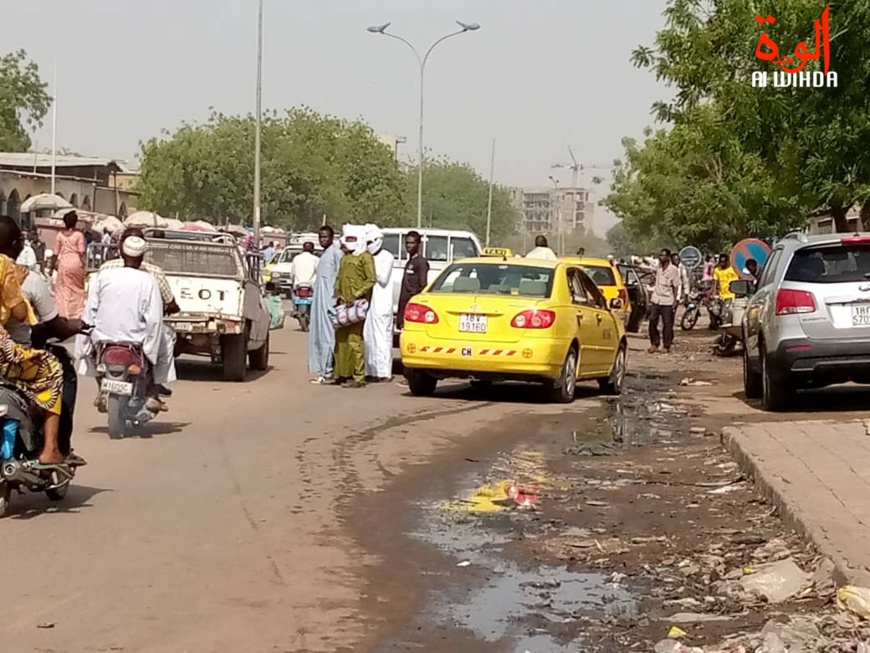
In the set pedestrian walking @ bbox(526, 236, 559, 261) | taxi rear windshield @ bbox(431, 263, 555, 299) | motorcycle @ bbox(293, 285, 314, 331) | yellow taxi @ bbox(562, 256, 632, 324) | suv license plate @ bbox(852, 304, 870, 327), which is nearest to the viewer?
suv license plate @ bbox(852, 304, 870, 327)

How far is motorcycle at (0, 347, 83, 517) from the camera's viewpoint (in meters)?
8.30

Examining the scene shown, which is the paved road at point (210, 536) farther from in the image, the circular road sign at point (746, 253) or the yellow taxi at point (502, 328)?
the circular road sign at point (746, 253)

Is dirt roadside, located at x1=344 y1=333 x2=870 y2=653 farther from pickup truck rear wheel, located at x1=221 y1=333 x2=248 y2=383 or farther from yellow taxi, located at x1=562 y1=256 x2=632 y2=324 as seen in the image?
yellow taxi, located at x1=562 y1=256 x2=632 y2=324

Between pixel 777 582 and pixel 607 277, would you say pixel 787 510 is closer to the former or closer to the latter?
pixel 777 582

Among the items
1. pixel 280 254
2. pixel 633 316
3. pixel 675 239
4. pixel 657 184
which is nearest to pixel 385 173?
pixel 675 239

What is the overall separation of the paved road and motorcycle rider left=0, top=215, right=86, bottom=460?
68 centimetres

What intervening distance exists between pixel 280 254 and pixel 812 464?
118 feet

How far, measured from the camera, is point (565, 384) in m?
16.4

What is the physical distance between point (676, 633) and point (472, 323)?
9.93 meters

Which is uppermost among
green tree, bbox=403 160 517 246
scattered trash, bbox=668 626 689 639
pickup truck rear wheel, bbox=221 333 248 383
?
green tree, bbox=403 160 517 246

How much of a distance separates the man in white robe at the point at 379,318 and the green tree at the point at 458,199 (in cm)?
10327

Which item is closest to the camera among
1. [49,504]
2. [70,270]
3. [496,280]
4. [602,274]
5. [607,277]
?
[49,504]

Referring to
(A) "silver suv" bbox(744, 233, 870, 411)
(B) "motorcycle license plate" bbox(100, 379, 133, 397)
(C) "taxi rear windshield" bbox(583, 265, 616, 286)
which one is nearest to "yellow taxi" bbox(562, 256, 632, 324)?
(C) "taxi rear windshield" bbox(583, 265, 616, 286)

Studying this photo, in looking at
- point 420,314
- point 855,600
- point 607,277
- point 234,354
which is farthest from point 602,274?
point 855,600
